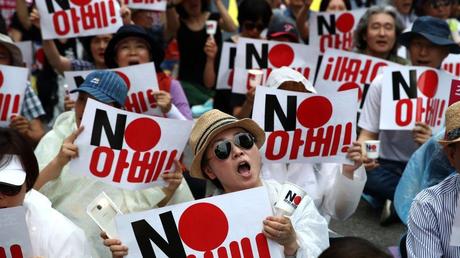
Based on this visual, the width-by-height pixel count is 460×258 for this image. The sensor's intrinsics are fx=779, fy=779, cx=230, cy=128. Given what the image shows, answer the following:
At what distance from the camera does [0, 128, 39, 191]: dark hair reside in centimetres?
319

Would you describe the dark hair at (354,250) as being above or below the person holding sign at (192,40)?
above

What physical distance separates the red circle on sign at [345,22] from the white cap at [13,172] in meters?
4.62

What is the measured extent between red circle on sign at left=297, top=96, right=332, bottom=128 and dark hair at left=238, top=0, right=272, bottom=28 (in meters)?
3.00

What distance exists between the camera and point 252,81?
19.2 ft

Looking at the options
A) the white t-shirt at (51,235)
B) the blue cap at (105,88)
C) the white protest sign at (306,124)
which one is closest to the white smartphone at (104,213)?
the white t-shirt at (51,235)

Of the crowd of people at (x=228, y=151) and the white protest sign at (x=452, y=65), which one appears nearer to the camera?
the crowd of people at (x=228, y=151)

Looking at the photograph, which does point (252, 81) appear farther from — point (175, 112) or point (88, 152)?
point (88, 152)

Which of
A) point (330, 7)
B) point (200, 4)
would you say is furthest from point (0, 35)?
point (330, 7)

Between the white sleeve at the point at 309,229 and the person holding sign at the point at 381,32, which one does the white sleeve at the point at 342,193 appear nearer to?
the white sleeve at the point at 309,229

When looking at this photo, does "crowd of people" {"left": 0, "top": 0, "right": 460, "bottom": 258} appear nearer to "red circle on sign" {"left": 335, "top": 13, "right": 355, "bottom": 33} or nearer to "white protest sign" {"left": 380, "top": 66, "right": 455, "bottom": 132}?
"white protest sign" {"left": 380, "top": 66, "right": 455, "bottom": 132}

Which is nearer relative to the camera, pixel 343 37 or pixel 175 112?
pixel 175 112

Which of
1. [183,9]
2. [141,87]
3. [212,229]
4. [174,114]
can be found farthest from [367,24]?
[212,229]

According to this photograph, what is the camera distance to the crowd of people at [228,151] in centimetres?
319

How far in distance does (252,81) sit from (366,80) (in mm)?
1031
